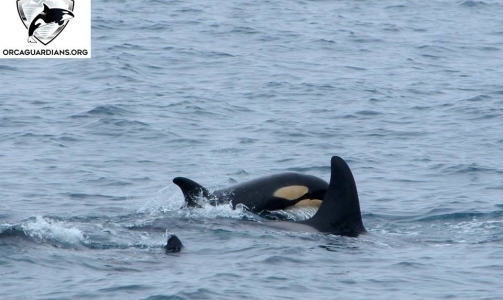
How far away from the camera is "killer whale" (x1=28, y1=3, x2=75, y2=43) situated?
2633 centimetres

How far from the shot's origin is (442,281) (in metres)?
13.6

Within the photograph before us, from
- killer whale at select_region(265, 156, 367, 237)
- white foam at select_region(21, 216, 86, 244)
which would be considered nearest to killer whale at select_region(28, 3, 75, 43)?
white foam at select_region(21, 216, 86, 244)

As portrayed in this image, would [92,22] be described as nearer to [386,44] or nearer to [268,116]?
[386,44]

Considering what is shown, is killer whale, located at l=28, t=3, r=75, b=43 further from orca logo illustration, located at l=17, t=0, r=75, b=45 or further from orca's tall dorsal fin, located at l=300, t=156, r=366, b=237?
orca's tall dorsal fin, located at l=300, t=156, r=366, b=237

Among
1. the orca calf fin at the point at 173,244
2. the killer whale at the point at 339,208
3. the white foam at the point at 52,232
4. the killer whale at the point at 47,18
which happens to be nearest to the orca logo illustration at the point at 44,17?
the killer whale at the point at 47,18

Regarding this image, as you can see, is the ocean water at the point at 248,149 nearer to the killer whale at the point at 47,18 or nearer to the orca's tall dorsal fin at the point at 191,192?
the orca's tall dorsal fin at the point at 191,192

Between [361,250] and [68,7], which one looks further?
[68,7]

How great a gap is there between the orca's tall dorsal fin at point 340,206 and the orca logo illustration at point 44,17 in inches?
500

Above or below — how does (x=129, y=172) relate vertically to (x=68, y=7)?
below

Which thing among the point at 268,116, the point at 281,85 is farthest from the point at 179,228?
the point at 281,85

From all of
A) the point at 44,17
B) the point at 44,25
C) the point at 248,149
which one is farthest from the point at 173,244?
the point at 44,25

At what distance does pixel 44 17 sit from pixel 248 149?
289 inches

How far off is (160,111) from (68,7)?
15.4ft

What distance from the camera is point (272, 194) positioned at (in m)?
16.9
